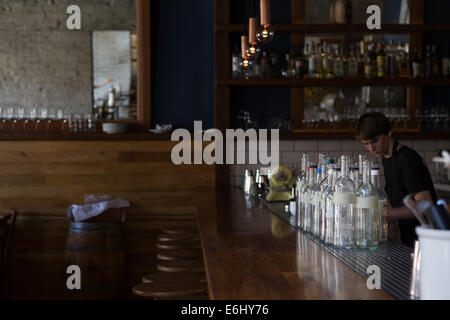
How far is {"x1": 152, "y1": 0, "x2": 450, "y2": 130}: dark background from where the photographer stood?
569 cm

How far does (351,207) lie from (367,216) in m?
0.07

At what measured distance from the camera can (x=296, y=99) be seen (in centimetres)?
571

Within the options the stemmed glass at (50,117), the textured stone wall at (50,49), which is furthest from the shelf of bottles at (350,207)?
the textured stone wall at (50,49)

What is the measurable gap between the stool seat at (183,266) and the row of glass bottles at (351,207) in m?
0.90

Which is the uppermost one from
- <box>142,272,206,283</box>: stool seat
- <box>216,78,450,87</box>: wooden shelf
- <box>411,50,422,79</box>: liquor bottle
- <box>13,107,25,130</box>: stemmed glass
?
<box>411,50,422,79</box>: liquor bottle

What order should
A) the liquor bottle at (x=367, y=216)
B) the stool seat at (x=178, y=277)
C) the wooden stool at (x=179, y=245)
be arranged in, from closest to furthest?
the liquor bottle at (x=367, y=216) → the stool seat at (x=178, y=277) → the wooden stool at (x=179, y=245)

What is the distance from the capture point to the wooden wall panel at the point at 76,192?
5.31m

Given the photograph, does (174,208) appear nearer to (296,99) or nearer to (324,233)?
(296,99)

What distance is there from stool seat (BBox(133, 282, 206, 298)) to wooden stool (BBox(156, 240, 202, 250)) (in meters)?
1.00

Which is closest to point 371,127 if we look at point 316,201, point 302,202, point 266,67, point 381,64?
point 302,202

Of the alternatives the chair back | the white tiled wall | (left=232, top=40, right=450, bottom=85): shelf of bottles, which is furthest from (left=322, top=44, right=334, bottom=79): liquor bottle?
the chair back

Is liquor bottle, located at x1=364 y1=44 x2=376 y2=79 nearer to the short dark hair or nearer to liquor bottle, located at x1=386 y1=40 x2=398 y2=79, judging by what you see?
liquor bottle, located at x1=386 y1=40 x2=398 y2=79

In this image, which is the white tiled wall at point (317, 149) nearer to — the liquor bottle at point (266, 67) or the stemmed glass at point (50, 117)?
the liquor bottle at point (266, 67)

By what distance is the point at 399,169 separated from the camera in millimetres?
3459
